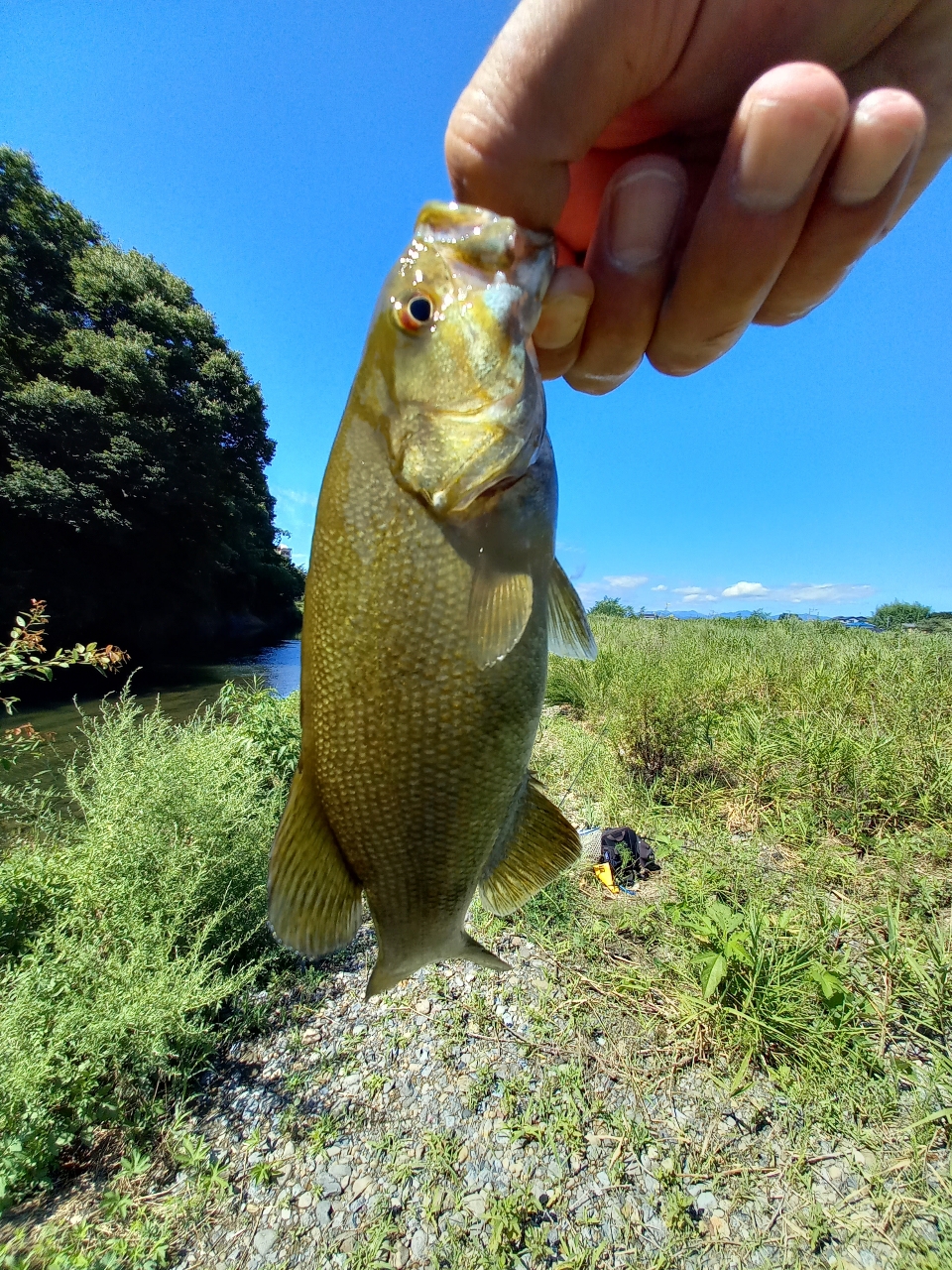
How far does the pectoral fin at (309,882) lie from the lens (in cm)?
135

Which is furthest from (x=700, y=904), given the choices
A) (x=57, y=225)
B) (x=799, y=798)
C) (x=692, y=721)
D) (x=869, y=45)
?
(x=57, y=225)

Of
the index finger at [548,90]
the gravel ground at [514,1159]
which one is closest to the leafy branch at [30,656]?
the gravel ground at [514,1159]

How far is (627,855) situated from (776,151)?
4.93 m

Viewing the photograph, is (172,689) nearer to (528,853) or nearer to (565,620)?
(528,853)

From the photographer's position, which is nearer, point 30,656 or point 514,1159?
point 514,1159

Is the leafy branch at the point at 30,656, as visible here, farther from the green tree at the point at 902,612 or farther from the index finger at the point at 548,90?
the green tree at the point at 902,612

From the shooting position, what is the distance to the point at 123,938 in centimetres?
362

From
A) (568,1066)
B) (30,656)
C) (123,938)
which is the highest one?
(30,656)

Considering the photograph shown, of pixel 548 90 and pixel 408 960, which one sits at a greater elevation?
pixel 548 90

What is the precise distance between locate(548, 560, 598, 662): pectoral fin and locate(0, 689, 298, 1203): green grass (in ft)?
11.5

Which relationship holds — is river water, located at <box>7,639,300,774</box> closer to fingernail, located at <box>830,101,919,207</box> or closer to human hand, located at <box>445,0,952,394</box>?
human hand, located at <box>445,0,952,394</box>

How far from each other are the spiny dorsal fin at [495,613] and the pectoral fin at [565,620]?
19 centimetres

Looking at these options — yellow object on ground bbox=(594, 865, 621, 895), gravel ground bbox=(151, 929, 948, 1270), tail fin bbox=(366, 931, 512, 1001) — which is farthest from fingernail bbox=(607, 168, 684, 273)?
yellow object on ground bbox=(594, 865, 621, 895)

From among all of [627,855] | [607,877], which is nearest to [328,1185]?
[607,877]
